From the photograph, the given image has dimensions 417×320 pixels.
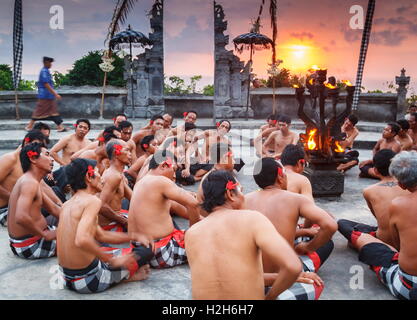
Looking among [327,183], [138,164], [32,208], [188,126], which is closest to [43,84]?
[188,126]

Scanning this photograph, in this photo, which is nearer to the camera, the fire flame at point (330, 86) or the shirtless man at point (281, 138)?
the fire flame at point (330, 86)

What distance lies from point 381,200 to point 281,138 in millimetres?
4155

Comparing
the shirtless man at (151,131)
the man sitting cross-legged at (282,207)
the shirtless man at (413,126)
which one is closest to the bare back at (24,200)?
the man sitting cross-legged at (282,207)

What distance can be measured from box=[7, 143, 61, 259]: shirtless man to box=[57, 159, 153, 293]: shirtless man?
Answer: 0.75 m

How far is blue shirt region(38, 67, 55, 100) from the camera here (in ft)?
36.2

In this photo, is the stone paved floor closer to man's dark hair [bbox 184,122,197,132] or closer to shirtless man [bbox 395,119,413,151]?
shirtless man [bbox 395,119,413,151]

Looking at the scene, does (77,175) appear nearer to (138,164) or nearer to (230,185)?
(230,185)

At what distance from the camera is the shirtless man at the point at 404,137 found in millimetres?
7496

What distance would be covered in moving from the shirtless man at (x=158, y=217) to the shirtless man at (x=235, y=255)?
1416mm

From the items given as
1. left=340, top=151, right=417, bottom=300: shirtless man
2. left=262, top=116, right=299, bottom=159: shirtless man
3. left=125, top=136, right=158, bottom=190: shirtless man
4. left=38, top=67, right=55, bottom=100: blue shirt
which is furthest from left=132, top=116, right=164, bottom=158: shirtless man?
left=340, top=151, right=417, bottom=300: shirtless man

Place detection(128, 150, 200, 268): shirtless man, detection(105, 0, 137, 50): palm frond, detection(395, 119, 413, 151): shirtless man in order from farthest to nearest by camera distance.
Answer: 1. detection(105, 0, 137, 50): palm frond
2. detection(395, 119, 413, 151): shirtless man
3. detection(128, 150, 200, 268): shirtless man

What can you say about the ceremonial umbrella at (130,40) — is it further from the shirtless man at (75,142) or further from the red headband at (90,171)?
the red headband at (90,171)

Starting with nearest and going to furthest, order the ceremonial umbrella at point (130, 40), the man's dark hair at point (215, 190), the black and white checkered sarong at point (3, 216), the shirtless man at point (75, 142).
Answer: the man's dark hair at point (215, 190), the black and white checkered sarong at point (3, 216), the shirtless man at point (75, 142), the ceremonial umbrella at point (130, 40)
